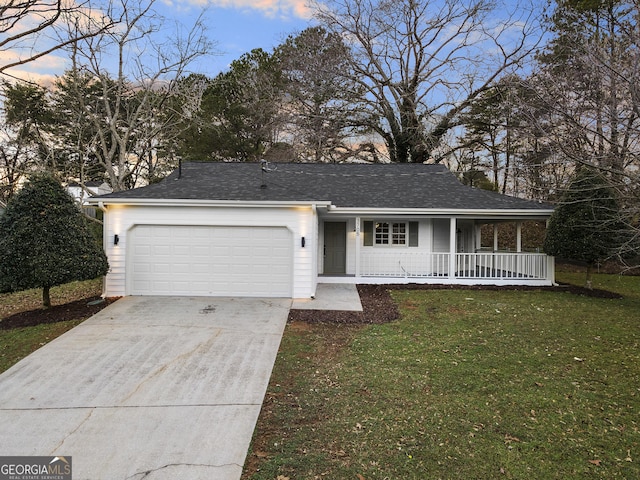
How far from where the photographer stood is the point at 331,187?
12961mm

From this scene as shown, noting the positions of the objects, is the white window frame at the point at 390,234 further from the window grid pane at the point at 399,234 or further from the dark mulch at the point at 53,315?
the dark mulch at the point at 53,315

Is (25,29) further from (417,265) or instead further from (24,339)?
(417,265)

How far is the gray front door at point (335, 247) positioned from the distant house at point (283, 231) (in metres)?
0.03

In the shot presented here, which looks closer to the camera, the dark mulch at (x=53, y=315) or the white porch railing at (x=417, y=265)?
the dark mulch at (x=53, y=315)

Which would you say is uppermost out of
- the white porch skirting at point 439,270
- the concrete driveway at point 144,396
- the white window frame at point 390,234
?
the white window frame at point 390,234

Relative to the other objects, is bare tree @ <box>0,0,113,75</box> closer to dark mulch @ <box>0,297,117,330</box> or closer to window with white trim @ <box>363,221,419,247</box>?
dark mulch @ <box>0,297,117,330</box>

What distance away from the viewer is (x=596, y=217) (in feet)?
34.4

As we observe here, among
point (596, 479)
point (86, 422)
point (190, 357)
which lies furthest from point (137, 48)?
point (596, 479)

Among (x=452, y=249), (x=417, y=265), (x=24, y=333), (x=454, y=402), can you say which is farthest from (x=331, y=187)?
(x=454, y=402)

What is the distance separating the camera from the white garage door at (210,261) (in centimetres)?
918

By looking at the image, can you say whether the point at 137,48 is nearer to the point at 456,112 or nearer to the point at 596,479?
the point at 456,112

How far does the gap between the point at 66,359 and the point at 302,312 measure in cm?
420

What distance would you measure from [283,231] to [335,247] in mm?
3833

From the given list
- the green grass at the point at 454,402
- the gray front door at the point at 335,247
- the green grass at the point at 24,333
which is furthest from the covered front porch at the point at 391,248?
the green grass at the point at 24,333
